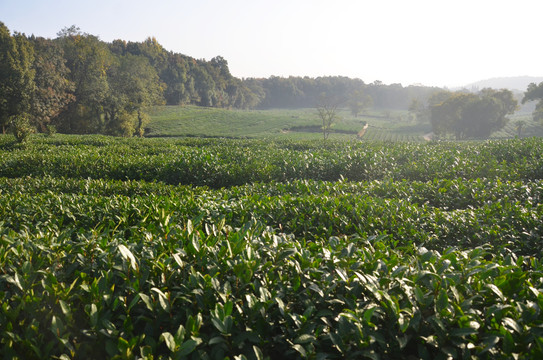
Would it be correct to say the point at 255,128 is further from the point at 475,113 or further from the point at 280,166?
the point at 280,166

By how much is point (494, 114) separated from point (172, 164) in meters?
61.8

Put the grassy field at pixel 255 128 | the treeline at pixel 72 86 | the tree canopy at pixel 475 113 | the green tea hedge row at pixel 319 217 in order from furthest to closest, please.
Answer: the tree canopy at pixel 475 113 → the grassy field at pixel 255 128 → the treeline at pixel 72 86 → the green tea hedge row at pixel 319 217

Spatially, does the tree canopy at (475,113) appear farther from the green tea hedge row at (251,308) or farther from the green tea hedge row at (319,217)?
the green tea hedge row at (251,308)

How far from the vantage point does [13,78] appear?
110 feet

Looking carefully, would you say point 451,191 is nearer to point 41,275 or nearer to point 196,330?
point 196,330

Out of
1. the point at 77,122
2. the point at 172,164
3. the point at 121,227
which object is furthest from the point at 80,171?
the point at 77,122

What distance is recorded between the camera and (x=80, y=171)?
10.7 m

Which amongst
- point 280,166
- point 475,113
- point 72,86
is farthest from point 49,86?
point 475,113

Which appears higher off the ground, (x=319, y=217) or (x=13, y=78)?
(x=13, y=78)

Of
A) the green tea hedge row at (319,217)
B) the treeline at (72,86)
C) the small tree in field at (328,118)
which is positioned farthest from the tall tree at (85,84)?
the green tea hedge row at (319,217)

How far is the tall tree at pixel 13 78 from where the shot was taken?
109ft

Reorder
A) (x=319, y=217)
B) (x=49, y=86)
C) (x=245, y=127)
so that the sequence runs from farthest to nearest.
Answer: (x=245, y=127), (x=49, y=86), (x=319, y=217)

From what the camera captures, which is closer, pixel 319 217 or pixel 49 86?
pixel 319 217

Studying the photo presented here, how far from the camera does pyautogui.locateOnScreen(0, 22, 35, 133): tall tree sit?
33.3 m
